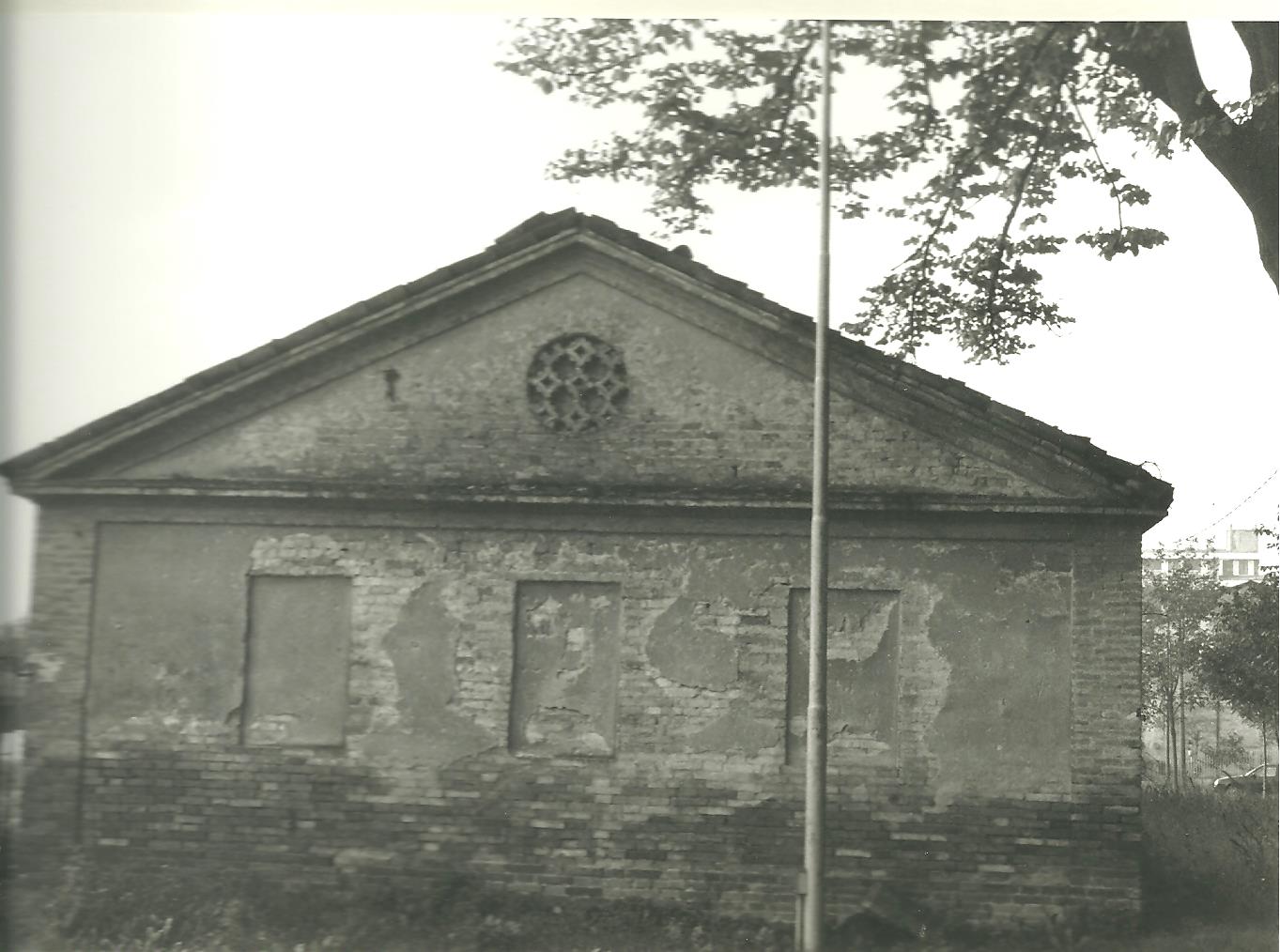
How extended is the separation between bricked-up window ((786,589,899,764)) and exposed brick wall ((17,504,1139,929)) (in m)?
0.05

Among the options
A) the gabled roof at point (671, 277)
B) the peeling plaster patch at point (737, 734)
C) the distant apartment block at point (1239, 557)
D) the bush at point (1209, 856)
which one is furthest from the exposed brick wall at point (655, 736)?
the distant apartment block at point (1239, 557)

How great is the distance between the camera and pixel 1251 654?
3.98 meters

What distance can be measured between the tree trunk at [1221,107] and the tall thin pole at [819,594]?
1.13m

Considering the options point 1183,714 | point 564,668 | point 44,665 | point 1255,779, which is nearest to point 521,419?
point 564,668

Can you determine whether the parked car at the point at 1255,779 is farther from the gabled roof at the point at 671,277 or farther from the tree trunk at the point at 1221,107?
the tree trunk at the point at 1221,107

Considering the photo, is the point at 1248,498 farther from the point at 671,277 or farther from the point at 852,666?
the point at 671,277

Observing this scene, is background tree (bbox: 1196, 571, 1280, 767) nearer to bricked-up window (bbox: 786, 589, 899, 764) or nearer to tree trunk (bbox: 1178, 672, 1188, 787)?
tree trunk (bbox: 1178, 672, 1188, 787)

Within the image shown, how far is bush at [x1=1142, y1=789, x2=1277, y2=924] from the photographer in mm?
3955

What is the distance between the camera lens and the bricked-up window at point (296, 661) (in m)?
4.48

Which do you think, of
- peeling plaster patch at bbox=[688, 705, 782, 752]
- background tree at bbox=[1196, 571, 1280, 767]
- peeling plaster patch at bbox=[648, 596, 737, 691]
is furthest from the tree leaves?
peeling plaster patch at bbox=[648, 596, 737, 691]

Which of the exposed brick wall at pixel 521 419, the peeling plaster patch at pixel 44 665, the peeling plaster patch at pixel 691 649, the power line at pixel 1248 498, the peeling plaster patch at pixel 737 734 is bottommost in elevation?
the peeling plaster patch at pixel 737 734

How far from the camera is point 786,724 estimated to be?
14.7 ft

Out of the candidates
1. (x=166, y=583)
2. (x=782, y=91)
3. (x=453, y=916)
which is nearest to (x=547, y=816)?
(x=453, y=916)

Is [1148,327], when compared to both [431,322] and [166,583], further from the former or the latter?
[166,583]
